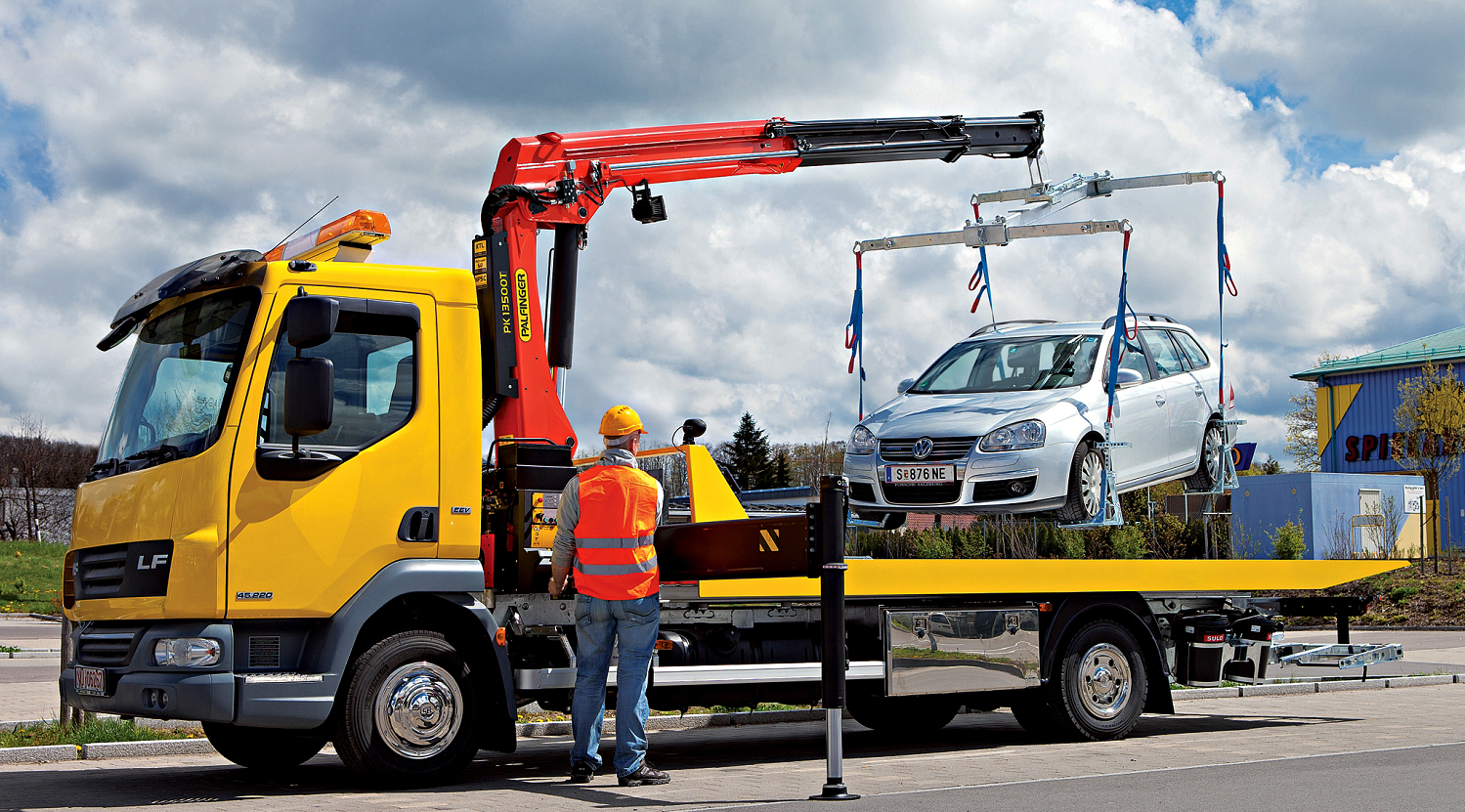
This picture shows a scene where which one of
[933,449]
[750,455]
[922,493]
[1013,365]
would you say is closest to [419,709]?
[922,493]

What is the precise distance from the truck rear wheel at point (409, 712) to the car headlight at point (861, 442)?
399 cm

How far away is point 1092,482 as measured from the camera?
9.97 m

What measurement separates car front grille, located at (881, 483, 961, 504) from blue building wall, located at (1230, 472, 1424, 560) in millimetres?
23842

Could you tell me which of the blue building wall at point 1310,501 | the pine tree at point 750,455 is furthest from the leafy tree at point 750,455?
the blue building wall at point 1310,501

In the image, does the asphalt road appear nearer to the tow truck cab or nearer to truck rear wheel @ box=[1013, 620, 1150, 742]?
truck rear wheel @ box=[1013, 620, 1150, 742]

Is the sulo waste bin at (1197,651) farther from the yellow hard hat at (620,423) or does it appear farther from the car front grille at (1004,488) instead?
the yellow hard hat at (620,423)

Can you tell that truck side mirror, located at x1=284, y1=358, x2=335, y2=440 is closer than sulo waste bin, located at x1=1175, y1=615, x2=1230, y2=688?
Yes

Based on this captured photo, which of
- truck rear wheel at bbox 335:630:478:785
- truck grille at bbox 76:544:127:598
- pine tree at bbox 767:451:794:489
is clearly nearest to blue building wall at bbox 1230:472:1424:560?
pine tree at bbox 767:451:794:489

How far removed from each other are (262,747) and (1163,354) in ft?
24.8

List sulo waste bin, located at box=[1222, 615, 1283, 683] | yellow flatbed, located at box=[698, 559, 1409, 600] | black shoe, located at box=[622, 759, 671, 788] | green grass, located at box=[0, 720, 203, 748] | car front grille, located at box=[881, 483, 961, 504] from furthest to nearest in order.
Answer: sulo waste bin, located at box=[1222, 615, 1283, 683], car front grille, located at box=[881, 483, 961, 504], green grass, located at box=[0, 720, 203, 748], yellow flatbed, located at box=[698, 559, 1409, 600], black shoe, located at box=[622, 759, 671, 788]

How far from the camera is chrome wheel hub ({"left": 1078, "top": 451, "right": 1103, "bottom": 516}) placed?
9836mm

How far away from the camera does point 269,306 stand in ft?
23.0

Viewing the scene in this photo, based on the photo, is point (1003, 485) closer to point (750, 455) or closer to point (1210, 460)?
point (1210, 460)

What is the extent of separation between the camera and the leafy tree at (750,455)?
1870 inches
